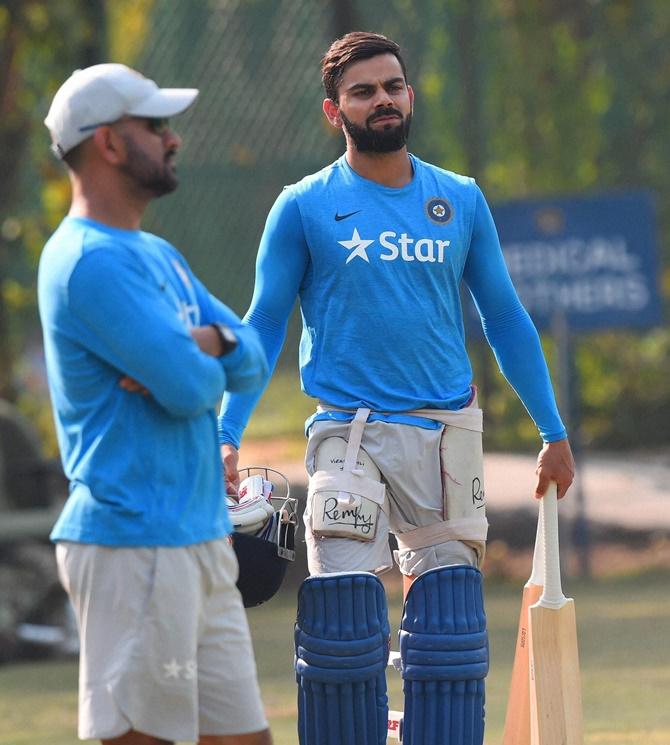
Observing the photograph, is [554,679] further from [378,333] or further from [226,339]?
[226,339]

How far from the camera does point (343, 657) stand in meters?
4.94

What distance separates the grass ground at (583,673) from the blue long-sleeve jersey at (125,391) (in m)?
2.89

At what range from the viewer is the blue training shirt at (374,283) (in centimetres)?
509

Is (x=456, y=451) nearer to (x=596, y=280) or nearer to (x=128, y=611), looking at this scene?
(x=128, y=611)

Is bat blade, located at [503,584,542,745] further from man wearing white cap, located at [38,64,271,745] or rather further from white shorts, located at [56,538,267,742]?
white shorts, located at [56,538,267,742]

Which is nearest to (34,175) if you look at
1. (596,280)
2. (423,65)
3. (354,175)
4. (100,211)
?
(423,65)

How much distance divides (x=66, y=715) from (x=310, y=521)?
10.7 ft

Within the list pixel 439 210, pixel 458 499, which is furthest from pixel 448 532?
pixel 439 210

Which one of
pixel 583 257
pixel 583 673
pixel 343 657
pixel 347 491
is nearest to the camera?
pixel 343 657

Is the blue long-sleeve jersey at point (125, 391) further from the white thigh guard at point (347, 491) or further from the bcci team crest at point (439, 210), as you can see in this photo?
the bcci team crest at point (439, 210)

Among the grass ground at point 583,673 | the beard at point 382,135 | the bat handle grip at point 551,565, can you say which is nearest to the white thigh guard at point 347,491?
the bat handle grip at point 551,565

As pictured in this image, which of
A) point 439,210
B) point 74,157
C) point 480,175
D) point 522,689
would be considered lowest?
point 522,689

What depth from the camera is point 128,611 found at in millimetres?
3939

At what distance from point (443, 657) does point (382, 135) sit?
1333mm
